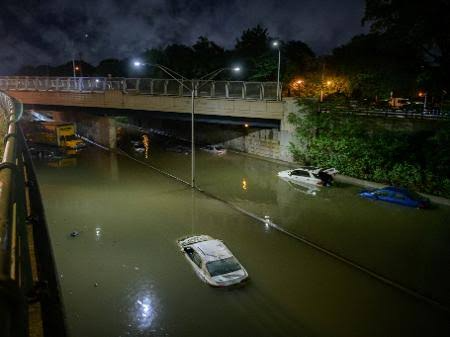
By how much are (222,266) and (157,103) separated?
2862cm

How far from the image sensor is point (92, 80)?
143ft

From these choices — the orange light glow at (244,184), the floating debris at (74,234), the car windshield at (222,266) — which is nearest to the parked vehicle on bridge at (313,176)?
the orange light glow at (244,184)

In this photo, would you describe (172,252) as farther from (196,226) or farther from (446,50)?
(446,50)

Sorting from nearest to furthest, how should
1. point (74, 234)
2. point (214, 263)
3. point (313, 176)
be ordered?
point (214, 263) < point (74, 234) < point (313, 176)

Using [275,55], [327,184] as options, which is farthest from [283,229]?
[275,55]

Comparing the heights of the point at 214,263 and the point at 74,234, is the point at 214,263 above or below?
above

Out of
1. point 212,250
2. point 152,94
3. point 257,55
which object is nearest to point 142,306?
point 212,250

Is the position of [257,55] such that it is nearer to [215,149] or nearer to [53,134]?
[215,149]

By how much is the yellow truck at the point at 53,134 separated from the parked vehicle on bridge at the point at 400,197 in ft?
113

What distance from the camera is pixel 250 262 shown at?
17.0 metres

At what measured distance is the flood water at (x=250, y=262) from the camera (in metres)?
12.9

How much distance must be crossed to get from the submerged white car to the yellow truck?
32.2m

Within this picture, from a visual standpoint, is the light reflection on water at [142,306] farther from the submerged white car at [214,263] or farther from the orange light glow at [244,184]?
the orange light glow at [244,184]

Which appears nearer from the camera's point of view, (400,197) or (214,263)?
(214,263)
